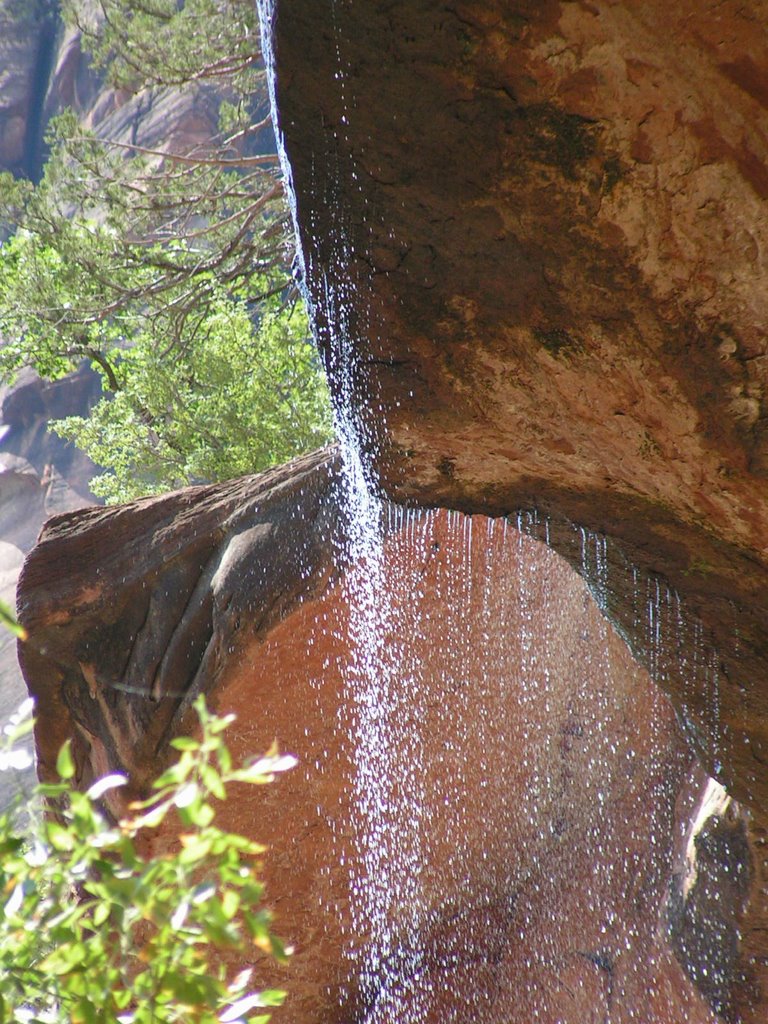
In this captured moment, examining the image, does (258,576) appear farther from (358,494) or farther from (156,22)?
(156,22)

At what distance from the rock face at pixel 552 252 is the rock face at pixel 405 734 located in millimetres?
2098

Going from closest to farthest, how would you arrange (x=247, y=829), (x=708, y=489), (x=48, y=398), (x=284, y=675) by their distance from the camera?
(x=708, y=489) < (x=284, y=675) < (x=247, y=829) < (x=48, y=398)

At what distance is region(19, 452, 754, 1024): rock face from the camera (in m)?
5.23

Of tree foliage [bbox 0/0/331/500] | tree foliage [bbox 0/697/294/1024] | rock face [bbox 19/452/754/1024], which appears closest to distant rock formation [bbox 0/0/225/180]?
tree foliage [bbox 0/0/331/500]

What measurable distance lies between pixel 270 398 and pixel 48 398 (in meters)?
13.6

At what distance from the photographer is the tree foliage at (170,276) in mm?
8852

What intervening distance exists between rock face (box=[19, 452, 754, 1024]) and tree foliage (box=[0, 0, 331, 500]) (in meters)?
4.12

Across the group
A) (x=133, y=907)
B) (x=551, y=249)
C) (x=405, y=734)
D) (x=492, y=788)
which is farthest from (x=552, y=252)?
(x=492, y=788)

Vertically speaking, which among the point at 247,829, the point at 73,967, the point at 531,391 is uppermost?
the point at 531,391

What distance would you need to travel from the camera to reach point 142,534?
5.75 m

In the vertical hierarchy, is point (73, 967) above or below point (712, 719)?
above

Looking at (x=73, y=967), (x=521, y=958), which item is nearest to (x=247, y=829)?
(x=521, y=958)

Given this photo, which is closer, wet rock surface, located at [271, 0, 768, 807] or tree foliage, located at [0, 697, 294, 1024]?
tree foliage, located at [0, 697, 294, 1024]

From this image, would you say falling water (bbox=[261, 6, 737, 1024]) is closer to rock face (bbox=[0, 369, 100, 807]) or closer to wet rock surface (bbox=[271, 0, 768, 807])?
wet rock surface (bbox=[271, 0, 768, 807])
